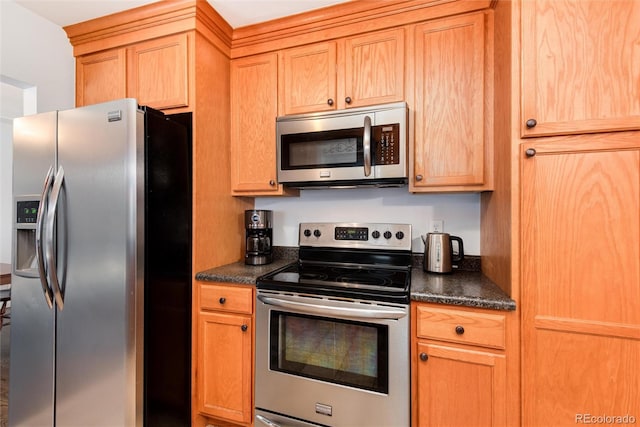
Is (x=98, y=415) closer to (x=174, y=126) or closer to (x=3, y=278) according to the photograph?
(x=174, y=126)

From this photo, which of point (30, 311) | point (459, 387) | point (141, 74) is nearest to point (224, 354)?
point (30, 311)

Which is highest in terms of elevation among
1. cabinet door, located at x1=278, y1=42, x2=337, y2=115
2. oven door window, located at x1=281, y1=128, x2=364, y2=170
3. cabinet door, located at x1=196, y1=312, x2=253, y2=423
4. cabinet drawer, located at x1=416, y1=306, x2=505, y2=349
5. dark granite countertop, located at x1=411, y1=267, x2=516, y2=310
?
cabinet door, located at x1=278, y1=42, x2=337, y2=115

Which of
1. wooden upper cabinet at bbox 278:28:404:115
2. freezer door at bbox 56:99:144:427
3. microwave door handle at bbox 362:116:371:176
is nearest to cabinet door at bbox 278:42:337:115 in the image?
wooden upper cabinet at bbox 278:28:404:115

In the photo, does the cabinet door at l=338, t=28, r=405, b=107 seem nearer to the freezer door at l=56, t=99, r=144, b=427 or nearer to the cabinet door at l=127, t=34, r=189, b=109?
the cabinet door at l=127, t=34, r=189, b=109

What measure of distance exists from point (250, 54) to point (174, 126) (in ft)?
2.45

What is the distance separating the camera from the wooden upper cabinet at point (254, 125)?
6.30 feet

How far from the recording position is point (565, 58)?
116 cm

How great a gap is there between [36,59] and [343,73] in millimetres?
1908

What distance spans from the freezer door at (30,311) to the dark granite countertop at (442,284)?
2.59 feet

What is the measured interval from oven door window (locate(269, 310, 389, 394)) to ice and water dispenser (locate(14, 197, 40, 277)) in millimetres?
1309

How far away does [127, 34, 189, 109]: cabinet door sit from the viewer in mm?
1724

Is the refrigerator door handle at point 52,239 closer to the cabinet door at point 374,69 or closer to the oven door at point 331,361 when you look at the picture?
the oven door at point 331,361

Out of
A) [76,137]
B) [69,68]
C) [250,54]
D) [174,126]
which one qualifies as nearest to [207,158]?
[174,126]

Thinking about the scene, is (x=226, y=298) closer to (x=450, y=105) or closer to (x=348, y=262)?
(x=348, y=262)
